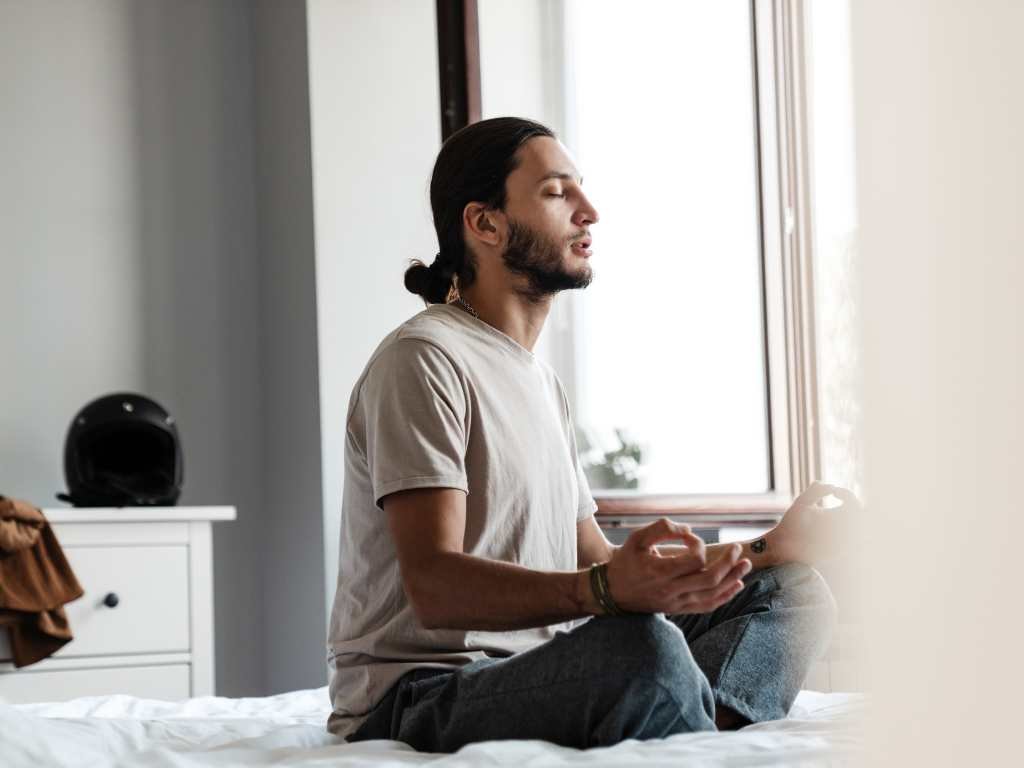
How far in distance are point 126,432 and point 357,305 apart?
62cm

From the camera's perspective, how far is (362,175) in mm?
3086

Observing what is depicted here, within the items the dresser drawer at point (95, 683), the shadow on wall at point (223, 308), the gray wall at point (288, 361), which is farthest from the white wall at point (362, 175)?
the dresser drawer at point (95, 683)

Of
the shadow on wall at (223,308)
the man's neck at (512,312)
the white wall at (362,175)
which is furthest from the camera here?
the shadow on wall at (223,308)

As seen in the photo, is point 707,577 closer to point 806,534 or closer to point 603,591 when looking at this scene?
point 603,591

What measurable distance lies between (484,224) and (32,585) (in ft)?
4.29

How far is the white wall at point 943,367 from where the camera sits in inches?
7.7

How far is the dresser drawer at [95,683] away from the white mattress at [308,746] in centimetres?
117

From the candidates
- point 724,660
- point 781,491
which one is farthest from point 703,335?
point 724,660

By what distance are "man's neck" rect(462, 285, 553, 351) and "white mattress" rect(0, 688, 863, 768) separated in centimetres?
52

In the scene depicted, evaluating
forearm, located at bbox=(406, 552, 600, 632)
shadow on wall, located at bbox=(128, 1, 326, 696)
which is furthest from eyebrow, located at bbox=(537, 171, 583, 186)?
shadow on wall, located at bbox=(128, 1, 326, 696)

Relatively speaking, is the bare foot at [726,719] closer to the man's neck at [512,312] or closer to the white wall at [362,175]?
the man's neck at [512,312]

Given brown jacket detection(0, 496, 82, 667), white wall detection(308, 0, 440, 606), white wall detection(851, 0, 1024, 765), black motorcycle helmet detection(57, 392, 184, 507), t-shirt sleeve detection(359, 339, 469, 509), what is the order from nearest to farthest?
white wall detection(851, 0, 1024, 765)
t-shirt sleeve detection(359, 339, 469, 509)
brown jacket detection(0, 496, 82, 667)
black motorcycle helmet detection(57, 392, 184, 507)
white wall detection(308, 0, 440, 606)

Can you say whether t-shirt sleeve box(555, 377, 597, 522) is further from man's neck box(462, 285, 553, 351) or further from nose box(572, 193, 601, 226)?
nose box(572, 193, 601, 226)

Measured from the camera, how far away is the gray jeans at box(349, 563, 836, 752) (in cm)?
110
